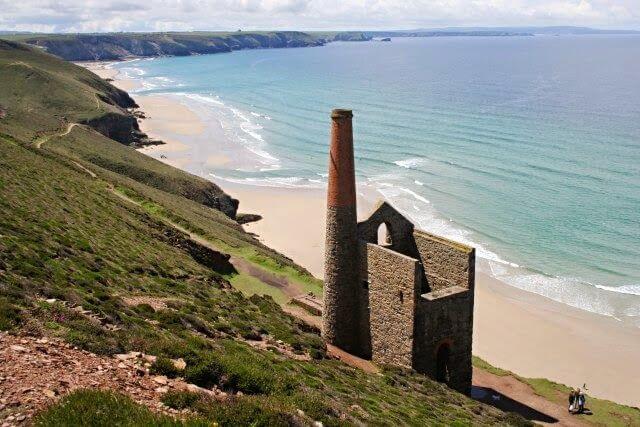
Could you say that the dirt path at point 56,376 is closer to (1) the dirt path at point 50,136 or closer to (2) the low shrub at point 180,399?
(2) the low shrub at point 180,399

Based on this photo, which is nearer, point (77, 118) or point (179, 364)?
point (179, 364)

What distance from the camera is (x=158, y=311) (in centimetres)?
1958

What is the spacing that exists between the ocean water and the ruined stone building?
69.6 ft

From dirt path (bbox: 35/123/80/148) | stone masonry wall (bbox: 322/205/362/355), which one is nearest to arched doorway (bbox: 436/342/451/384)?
stone masonry wall (bbox: 322/205/362/355)

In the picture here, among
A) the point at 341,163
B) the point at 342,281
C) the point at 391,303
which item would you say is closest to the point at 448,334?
the point at 391,303

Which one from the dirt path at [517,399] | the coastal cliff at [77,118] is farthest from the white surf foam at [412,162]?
the dirt path at [517,399]

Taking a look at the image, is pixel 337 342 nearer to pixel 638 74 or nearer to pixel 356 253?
pixel 356 253

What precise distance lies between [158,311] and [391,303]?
32.3ft

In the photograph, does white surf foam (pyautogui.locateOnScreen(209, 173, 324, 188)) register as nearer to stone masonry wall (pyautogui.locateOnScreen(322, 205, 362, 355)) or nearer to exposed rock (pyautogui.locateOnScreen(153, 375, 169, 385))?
stone masonry wall (pyautogui.locateOnScreen(322, 205, 362, 355))

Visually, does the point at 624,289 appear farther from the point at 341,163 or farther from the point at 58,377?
the point at 58,377

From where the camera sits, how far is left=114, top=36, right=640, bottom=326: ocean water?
50.2 meters

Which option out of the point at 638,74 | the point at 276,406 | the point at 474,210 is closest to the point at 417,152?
the point at 474,210

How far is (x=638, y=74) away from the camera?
7520 inches

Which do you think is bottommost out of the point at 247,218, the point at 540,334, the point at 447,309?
the point at 540,334
